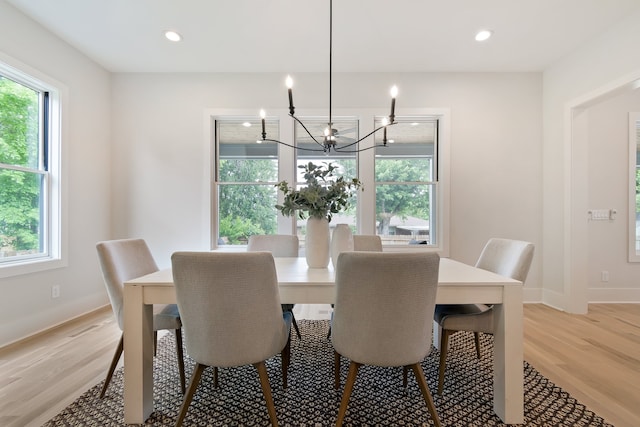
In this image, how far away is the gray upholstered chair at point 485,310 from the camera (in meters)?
1.61

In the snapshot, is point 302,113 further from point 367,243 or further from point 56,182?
point 56,182

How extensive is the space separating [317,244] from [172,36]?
2.52m

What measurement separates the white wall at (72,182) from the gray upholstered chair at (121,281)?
1395 mm

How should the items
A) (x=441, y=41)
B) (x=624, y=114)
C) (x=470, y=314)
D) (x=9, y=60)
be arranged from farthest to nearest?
(x=624, y=114) → (x=441, y=41) → (x=9, y=60) → (x=470, y=314)

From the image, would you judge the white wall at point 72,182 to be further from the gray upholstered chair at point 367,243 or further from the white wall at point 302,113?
the gray upholstered chair at point 367,243

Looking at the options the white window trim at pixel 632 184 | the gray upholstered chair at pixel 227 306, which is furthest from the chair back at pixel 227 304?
the white window trim at pixel 632 184

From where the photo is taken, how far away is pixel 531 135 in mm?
3416

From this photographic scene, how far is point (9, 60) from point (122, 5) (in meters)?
1.00

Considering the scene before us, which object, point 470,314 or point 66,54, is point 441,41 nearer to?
point 470,314

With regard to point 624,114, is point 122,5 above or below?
above

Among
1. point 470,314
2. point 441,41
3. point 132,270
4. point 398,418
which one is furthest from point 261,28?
point 398,418

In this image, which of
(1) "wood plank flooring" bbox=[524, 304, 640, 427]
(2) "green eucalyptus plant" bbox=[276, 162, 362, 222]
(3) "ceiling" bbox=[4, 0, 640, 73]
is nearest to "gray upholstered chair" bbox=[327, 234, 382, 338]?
(2) "green eucalyptus plant" bbox=[276, 162, 362, 222]

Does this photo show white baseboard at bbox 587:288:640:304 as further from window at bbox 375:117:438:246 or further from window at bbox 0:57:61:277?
window at bbox 0:57:61:277

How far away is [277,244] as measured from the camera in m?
2.52
